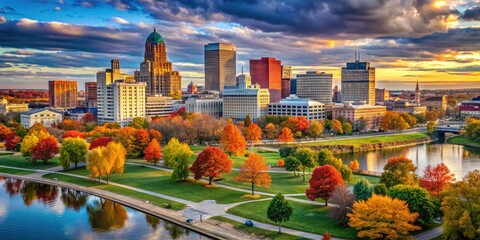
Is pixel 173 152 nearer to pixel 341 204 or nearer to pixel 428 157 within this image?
pixel 341 204

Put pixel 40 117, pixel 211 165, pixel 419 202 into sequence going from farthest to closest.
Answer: pixel 40 117
pixel 211 165
pixel 419 202

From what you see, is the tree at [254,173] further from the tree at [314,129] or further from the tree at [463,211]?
the tree at [314,129]

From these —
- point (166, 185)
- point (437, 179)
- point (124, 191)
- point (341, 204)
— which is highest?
point (437, 179)

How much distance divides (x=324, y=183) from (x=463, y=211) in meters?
14.5

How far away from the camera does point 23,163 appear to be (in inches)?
3361

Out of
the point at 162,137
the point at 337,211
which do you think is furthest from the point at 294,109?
the point at 337,211

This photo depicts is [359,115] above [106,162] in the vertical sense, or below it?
above

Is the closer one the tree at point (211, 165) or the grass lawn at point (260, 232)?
the grass lawn at point (260, 232)

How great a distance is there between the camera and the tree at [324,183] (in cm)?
4934

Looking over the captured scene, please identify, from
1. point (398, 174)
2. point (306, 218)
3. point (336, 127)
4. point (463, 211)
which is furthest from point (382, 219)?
point (336, 127)

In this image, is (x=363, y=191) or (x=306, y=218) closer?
(x=363, y=191)

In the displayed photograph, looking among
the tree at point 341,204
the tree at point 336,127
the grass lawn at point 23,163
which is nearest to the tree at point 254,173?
the tree at point 341,204

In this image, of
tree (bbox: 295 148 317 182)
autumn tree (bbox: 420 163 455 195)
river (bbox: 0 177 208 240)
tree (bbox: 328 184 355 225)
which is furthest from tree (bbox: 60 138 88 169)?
autumn tree (bbox: 420 163 455 195)

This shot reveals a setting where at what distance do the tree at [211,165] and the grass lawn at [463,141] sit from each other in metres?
80.7
